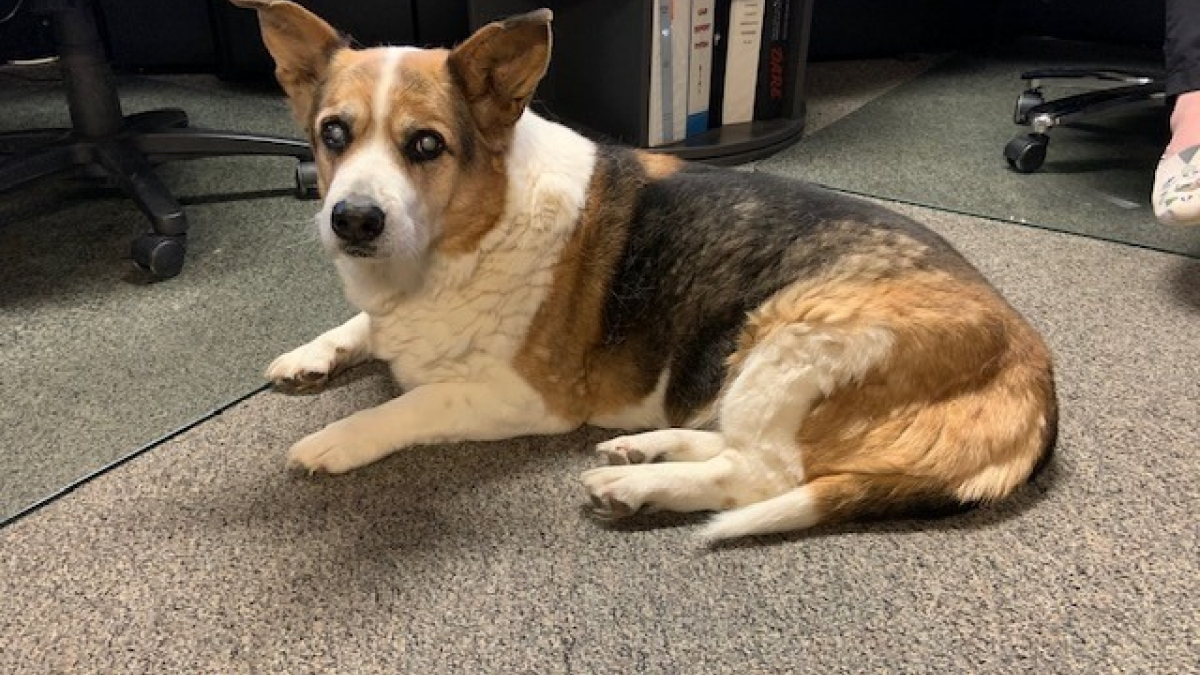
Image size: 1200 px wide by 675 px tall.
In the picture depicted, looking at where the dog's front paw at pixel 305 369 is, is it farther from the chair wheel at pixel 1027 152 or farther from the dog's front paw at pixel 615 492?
the chair wheel at pixel 1027 152

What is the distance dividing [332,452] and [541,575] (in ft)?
1.48

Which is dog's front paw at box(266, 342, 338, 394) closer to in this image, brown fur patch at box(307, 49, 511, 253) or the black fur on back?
brown fur patch at box(307, 49, 511, 253)

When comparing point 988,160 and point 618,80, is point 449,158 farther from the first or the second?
point 988,160

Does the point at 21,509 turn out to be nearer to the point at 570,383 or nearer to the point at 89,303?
the point at 89,303

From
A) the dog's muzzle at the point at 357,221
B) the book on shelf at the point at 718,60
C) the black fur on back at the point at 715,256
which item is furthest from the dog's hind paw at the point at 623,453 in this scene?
the book on shelf at the point at 718,60

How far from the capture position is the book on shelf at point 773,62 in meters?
3.19

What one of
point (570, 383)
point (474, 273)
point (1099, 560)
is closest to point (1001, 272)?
point (1099, 560)

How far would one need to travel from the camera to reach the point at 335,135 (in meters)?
1.53

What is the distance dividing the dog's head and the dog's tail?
2.30 ft

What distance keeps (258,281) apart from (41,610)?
1.11m

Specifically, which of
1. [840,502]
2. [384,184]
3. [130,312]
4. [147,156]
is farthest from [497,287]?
[147,156]

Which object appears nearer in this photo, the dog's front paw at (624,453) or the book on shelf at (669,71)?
the dog's front paw at (624,453)

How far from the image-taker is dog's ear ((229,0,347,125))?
158cm

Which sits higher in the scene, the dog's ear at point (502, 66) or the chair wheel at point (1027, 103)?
the dog's ear at point (502, 66)
